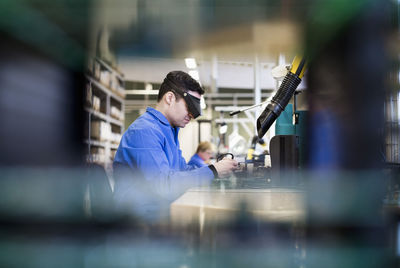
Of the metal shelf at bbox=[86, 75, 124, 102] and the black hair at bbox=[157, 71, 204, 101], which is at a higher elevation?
the metal shelf at bbox=[86, 75, 124, 102]

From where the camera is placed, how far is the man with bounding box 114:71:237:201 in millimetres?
1463

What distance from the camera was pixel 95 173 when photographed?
1305 millimetres

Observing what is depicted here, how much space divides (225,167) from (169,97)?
0.48m

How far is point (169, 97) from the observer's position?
176cm

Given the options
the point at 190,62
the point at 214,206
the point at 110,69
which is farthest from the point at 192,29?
the point at 214,206

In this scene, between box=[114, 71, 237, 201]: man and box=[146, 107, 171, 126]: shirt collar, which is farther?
box=[146, 107, 171, 126]: shirt collar

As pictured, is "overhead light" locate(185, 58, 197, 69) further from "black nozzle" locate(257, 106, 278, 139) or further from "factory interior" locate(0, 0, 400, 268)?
"factory interior" locate(0, 0, 400, 268)

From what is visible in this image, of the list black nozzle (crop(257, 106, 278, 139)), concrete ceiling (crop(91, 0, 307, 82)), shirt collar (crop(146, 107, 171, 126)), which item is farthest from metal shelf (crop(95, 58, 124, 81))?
black nozzle (crop(257, 106, 278, 139))

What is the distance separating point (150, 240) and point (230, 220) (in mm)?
192

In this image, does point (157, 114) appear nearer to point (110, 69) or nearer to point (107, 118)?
point (107, 118)

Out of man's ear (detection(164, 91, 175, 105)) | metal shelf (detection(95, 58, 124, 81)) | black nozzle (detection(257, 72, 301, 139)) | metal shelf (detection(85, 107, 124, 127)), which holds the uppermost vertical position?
metal shelf (detection(95, 58, 124, 81))

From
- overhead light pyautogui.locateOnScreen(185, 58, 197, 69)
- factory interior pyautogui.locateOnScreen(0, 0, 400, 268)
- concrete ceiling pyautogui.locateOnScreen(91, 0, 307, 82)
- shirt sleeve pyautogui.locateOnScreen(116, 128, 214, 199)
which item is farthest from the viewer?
overhead light pyautogui.locateOnScreen(185, 58, 197, 69)

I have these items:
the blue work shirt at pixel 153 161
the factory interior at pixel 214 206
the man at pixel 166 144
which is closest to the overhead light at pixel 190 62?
the man at pixel 166 144

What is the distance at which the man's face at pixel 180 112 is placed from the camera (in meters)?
1.73
